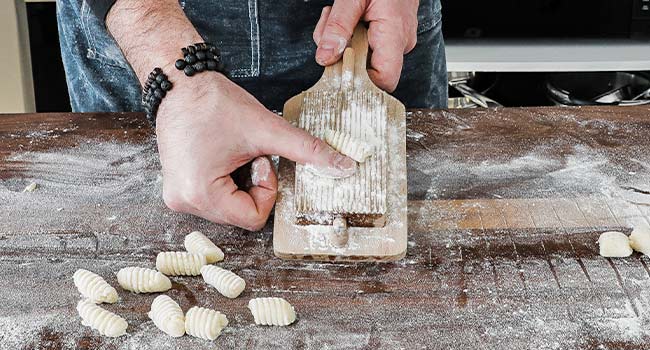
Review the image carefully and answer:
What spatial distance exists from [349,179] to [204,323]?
0.26m

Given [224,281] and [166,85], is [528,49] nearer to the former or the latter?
[166,85]

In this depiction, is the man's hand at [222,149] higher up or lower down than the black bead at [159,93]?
lower down

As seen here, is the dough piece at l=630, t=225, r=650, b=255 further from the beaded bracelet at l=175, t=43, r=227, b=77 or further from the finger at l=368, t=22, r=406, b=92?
the beaded bracelet at l=175, t=43, r=227, b=77

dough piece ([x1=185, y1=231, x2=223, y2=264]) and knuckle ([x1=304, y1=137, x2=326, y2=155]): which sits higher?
knuckle ([x1=304, y1=137, x2=326, y2=155])

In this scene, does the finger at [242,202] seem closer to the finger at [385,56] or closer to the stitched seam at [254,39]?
the finger at [385,56]

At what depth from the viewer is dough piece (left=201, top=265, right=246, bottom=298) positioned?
1.00 metres

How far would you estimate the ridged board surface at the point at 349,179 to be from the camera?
1.05 m

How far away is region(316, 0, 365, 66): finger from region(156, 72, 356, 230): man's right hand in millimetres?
171

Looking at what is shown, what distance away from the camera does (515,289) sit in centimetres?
101

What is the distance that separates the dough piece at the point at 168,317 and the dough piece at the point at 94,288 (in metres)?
0.05

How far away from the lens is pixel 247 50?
4.76 ft

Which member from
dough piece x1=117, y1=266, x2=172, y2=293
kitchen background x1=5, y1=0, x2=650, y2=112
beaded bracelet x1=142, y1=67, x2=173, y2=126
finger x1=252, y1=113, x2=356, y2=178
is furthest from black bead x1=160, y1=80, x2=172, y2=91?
kitchen background x1=5, y1=0, x2=650, y2=112

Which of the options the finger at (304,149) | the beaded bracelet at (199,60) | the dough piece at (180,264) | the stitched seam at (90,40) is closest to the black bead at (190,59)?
the beaded bracelet at (199,60)

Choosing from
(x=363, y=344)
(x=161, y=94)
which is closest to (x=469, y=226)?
(x=363, y=344)
